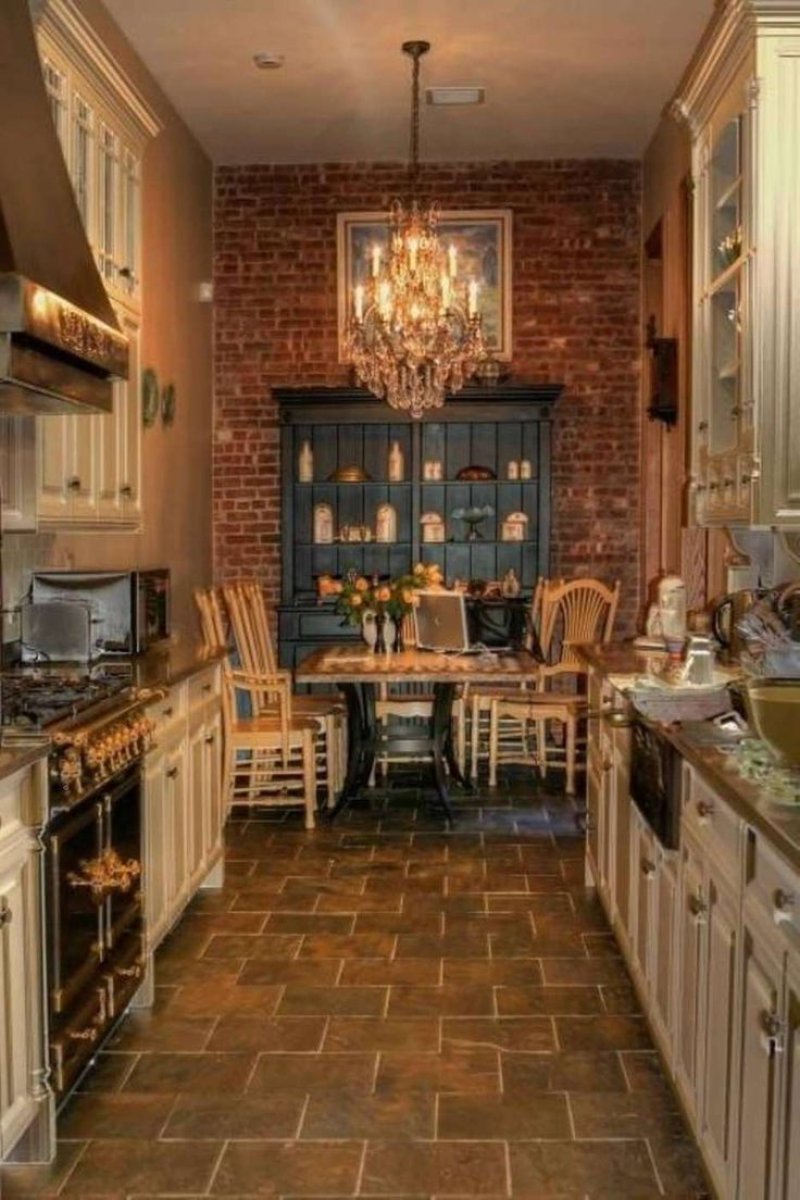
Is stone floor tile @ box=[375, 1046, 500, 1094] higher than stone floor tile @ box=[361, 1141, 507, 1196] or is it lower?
higher

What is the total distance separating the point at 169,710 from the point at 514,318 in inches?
174

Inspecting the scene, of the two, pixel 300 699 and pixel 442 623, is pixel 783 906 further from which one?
pixel 300 699

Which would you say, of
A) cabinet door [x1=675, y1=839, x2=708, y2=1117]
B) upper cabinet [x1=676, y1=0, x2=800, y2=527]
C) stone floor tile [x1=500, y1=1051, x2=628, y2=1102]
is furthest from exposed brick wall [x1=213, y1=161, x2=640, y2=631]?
cabinet door [x1=675, y1=839, x2=708, y2=1117]

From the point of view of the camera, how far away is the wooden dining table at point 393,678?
5629 mm

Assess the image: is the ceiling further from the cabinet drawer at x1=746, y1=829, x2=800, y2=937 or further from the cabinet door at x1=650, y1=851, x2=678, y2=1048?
the cabinet drawer at x1=746, y1=829, x2=800, y2=937

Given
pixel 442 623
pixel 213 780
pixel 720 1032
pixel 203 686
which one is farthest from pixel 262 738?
pixel 720 1032

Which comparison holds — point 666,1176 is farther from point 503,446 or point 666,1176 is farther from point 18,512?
point 503,446

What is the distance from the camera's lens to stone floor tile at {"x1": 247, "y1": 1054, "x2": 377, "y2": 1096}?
3.13 meters

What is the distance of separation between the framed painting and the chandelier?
1527 millimetres

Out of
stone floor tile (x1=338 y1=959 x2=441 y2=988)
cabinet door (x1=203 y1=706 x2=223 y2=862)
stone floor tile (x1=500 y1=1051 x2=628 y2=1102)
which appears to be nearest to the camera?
stone floor tile (x1=500 y1=1051 x2=628 y2=1102)

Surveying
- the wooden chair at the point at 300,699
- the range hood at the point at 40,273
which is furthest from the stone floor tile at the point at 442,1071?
the wooden chair at the point at 300,699

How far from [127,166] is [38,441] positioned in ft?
4.85

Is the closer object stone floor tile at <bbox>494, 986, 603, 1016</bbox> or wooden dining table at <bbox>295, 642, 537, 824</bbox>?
stone floor tile at <bbox>494, 986, 603, 1016</bbox>

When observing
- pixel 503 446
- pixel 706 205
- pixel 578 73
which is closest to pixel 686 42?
pixel 578 73
